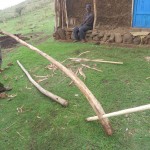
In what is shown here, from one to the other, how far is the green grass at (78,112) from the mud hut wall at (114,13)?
2.54 m

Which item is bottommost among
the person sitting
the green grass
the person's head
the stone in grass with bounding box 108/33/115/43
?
the green grass

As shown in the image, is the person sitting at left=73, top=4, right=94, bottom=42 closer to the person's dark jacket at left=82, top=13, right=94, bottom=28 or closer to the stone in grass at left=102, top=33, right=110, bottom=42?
the person's dark jacket at left=82, top=13, right=94, bottom=28

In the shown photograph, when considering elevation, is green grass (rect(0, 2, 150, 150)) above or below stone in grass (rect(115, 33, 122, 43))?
below

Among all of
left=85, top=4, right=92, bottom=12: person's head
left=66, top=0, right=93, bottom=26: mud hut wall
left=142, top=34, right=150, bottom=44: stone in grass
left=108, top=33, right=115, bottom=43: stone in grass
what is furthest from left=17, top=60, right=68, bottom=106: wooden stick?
left=66, top=0, right=93, bottom=26: mud hut wall

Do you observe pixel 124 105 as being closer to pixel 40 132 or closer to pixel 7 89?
pixel 40 132

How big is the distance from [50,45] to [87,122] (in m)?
7.79

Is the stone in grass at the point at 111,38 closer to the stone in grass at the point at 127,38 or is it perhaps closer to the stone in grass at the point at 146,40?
the stone in grass at the point at 127,38

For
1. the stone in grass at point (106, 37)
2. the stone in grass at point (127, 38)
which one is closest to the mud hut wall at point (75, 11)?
the stone in grass at point (106, 37)

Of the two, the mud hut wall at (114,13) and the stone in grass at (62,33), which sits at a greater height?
the mud hut wall at (114,13)

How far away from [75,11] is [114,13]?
242 cm

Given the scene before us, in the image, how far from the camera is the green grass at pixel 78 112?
512 cm

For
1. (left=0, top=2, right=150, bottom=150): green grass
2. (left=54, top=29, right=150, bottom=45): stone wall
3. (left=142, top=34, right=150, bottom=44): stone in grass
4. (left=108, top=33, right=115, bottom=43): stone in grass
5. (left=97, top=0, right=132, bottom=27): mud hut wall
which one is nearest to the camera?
(left=0, top=2, right=150, bottom=150): green grass

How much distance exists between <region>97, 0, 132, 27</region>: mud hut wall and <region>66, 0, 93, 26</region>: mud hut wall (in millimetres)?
1183

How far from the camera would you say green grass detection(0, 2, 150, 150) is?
16.8 ft
